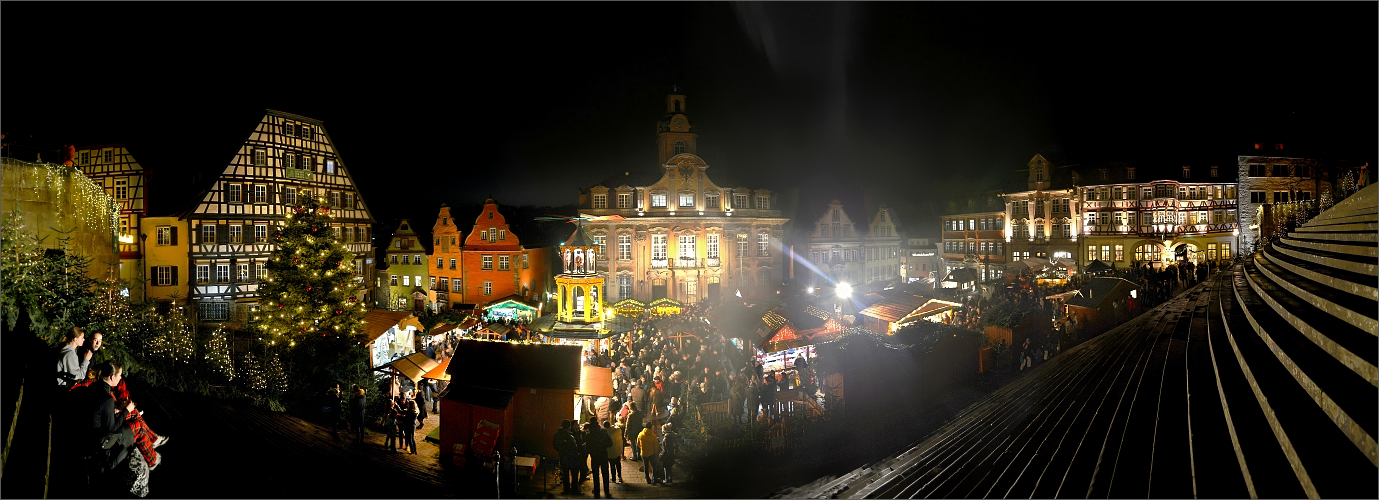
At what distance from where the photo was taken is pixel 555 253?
1378 inches

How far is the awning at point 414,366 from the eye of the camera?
40.6ft

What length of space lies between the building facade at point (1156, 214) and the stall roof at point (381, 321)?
1509 inches

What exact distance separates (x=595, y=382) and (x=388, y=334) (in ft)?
34.4

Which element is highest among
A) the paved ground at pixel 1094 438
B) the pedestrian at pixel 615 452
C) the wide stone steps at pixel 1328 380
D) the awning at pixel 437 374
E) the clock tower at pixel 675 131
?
the clock tower at pixel 675 131

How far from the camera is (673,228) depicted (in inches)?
1329

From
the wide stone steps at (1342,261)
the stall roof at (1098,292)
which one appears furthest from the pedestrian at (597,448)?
the stall roof at (1098,292)

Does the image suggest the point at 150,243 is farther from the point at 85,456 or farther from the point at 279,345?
the point at 85,456

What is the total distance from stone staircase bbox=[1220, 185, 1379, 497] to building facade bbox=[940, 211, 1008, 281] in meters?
35.1

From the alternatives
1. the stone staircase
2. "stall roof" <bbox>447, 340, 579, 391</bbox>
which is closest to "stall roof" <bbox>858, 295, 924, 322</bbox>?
"stall roof" <bbox>447, 340, 579, 391</bbox>

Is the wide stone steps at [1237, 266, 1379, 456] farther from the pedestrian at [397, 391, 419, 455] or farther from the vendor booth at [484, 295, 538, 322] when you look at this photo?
the vendor booth at [484, 295, 538, 322]

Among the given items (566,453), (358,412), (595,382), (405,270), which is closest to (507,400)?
(566,453)

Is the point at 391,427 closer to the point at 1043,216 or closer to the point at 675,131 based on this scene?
the point at 675,131

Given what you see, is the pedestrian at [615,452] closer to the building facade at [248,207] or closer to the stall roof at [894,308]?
the stall roof at [894,308]

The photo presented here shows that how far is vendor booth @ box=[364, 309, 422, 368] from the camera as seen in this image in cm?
1680
